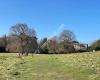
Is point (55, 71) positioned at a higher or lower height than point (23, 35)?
lower

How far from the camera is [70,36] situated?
113 metres

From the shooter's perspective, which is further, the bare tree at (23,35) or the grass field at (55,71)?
the bare tree at (23,35)

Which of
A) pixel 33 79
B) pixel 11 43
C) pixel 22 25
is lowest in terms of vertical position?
pixel 33 79

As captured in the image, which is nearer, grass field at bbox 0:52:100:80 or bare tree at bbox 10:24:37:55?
grass field at bbox 0:52:100:80

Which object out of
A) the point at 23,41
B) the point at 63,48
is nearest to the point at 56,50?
the point at 63,48

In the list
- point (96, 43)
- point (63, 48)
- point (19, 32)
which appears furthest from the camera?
point (63, 48)

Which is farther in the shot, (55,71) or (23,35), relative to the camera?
(23,35)

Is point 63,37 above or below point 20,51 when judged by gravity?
above

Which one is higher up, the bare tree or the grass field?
the bare tree

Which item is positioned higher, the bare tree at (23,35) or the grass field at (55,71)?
the bare tree at (23,35)

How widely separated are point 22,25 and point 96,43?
30.2 metres

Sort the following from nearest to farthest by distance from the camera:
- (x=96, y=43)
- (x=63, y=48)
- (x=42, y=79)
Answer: (x=42, y=79)
(x=96, y=43)
(x=63, y=48)

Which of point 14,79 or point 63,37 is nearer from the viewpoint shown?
point 14,79

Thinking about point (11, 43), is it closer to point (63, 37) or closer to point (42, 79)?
point (63, 37)
